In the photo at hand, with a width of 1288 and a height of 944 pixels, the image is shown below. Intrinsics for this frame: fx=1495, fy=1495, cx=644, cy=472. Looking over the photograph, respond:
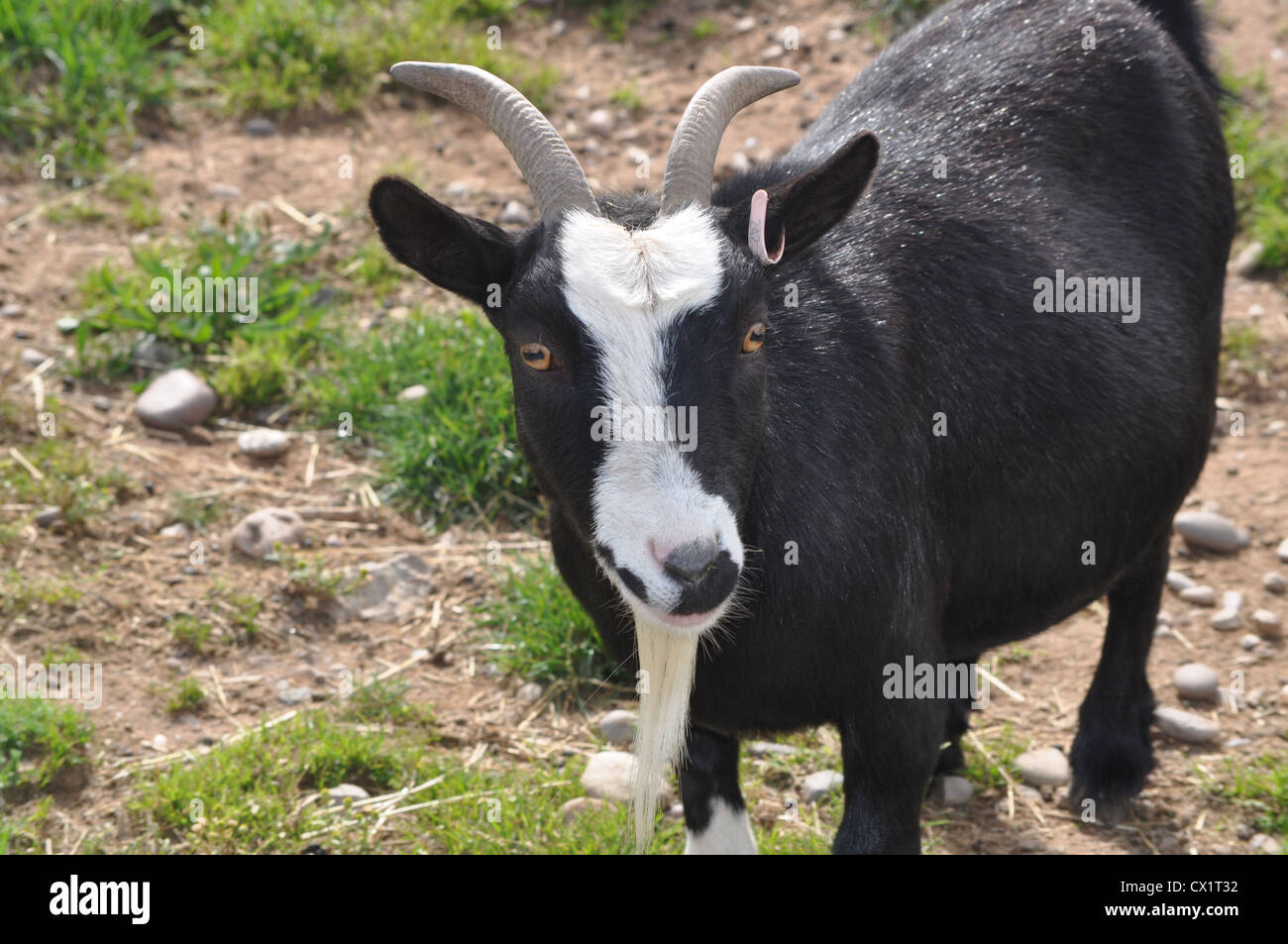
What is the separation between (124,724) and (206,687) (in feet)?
1.05

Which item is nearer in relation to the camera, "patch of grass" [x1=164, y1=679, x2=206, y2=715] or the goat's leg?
the goat's leg

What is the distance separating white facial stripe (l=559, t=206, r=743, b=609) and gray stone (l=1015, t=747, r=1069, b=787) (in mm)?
2298

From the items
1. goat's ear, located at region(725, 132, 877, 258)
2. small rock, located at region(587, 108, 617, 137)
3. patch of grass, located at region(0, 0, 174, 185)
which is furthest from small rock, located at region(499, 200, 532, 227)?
goat's ear, located at region(725, 132, 877, 258)

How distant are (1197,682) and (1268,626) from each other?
17.8 inches

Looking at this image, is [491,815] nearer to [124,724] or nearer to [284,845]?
[284,845]

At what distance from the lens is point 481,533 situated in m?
6.12

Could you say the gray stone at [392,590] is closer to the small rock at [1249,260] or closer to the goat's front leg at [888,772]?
the goat's front leg at [888,772]

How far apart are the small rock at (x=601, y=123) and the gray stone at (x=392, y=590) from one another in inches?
136

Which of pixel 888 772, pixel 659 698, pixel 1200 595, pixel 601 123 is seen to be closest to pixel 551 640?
pixel 659 698

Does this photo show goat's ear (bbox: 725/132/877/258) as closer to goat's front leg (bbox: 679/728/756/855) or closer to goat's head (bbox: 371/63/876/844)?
goat's head (bbox: 371/63/876/844)

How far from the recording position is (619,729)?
5.27m

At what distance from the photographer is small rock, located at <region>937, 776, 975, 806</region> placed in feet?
16.8

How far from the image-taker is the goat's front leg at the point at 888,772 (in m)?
4.02
